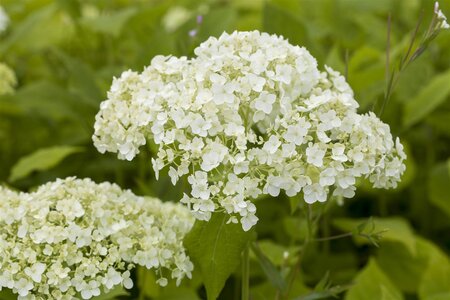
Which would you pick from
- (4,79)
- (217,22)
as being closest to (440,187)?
(217,22)

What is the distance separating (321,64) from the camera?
7.26 feet

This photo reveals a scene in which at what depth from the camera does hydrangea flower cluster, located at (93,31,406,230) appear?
1.34m

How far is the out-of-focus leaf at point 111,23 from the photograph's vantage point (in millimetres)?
2557

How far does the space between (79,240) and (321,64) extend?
1.00 metres

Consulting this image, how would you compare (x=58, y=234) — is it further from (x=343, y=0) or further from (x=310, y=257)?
(x=343, y=0)

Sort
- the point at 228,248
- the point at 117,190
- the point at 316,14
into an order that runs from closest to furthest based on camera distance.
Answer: the point at 228,248 < the point at 117,190 < the point at 316,14

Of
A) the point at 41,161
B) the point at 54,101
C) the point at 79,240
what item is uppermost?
the point at 54,101

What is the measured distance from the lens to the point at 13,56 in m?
3.05

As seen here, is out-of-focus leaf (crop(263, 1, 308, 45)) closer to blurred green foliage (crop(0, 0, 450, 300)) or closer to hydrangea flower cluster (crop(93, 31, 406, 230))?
blurred green foliage (crop(0, 0, 450, 300))

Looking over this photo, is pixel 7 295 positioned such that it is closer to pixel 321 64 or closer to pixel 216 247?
pixel 216 247

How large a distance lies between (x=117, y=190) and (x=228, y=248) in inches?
12.3

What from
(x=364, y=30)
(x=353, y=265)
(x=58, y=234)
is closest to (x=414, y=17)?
(x=364, y=30)

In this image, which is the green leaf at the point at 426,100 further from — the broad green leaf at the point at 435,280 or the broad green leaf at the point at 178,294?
the broad green leaf at the point at 178,294

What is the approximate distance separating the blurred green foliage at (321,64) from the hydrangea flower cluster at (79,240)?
32 cm
